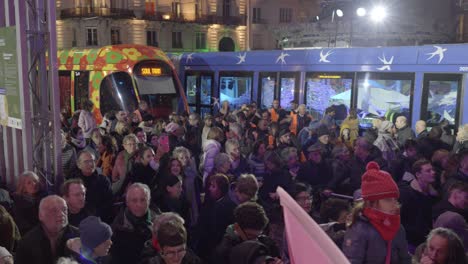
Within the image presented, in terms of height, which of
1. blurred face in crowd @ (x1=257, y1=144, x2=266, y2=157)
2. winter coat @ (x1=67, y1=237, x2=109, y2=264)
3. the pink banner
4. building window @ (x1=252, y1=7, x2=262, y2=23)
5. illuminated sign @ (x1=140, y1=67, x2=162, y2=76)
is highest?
building window @ (x1=252, y1=7, x2=262, y2=23)

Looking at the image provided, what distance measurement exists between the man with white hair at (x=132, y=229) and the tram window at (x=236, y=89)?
37.0 ft

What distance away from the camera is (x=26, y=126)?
19.8 ft

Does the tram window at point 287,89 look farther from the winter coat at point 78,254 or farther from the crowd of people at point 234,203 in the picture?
the winter coat at point 78,254

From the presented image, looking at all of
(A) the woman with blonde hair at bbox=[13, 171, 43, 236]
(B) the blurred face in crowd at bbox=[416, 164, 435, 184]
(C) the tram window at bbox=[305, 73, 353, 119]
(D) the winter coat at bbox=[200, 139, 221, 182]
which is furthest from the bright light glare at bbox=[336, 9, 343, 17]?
(A) the woman with blonde hair at bbox=[13, 171, 43, 236]

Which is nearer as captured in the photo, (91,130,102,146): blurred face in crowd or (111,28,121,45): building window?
(91,130,102,146): blurred face in crowd

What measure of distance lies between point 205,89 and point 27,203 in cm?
1228

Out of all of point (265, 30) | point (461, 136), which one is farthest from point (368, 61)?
point (265, 30)

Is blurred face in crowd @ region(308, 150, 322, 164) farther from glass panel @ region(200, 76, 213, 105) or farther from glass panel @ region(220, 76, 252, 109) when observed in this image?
glass panel @ region(200, 76, 213, 105)

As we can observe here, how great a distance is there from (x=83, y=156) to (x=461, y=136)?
20.7ft

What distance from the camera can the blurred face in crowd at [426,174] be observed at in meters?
6.02

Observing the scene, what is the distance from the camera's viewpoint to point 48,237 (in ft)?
14.5

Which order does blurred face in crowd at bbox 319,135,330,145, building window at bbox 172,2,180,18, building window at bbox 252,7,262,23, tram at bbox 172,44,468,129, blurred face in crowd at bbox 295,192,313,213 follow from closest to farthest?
1. blurred face in crowd at bbox 295,192,313,213
2. blurred face in crowd at bbox 319,135,330,145
3. tram at bbox 172,44,468,129
4. building window at bbox 172,2,180,18
5. building window at bbox 252,7,262,23

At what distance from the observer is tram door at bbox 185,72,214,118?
56.4ft

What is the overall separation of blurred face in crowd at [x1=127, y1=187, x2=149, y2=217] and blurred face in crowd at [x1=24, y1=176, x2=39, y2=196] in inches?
51.0
